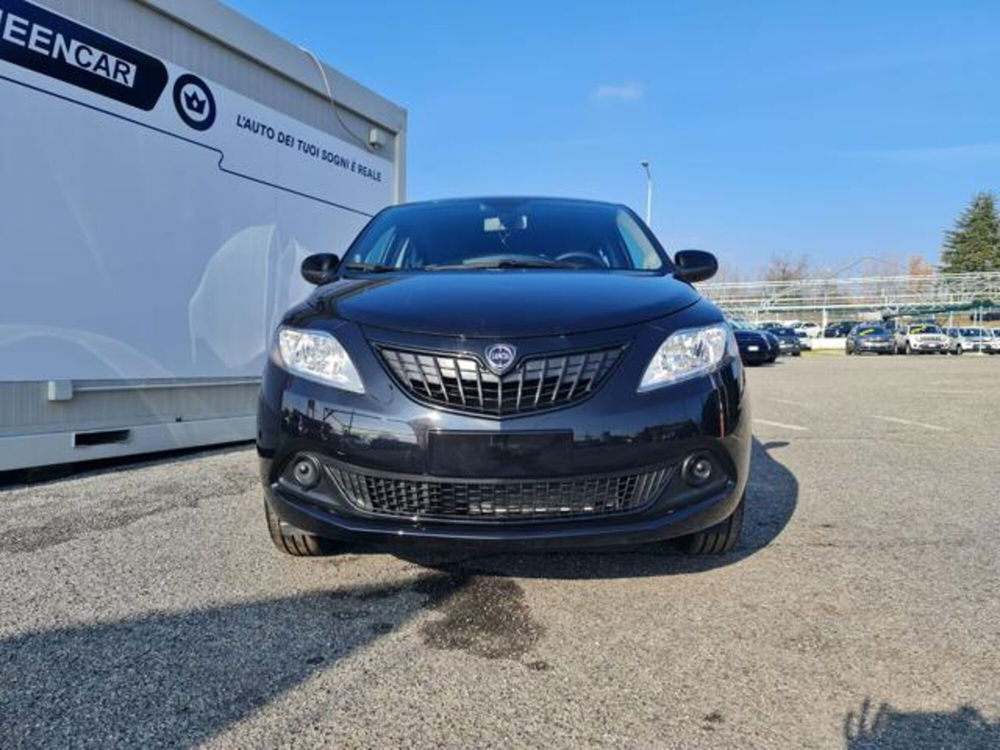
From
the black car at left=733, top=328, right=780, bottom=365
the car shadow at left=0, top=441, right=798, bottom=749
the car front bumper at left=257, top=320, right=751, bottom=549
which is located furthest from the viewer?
the black car at left=733, top=328, right=780, bottom=365

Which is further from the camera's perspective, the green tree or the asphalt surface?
the green tree

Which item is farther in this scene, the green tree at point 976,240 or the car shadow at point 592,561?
the green tree at point 976,240

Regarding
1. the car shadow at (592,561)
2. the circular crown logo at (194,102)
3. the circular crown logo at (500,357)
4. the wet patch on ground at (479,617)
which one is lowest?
the wet patch on ground at (479,617)

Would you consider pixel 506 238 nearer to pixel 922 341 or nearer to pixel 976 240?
pixel 922 341

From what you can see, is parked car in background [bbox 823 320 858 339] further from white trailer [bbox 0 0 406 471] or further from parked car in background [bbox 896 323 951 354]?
white trailer [bbox 0 0 406 471]

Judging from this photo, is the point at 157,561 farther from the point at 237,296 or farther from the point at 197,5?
the point at 197,5

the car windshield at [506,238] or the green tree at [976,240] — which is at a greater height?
the green tree at [976,240]

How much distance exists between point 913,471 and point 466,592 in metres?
3.78

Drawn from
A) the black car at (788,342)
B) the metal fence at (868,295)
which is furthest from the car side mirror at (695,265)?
the metal fence at (868,295)

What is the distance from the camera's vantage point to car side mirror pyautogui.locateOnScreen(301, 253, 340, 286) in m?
3.53

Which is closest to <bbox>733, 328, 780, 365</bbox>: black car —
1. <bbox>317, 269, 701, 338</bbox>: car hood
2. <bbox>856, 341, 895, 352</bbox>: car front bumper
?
<bbox>856, 341, 895, 352</bbox>: car front bumper

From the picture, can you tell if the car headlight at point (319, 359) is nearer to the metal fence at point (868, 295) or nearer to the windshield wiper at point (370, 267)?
the windshield wiper at point (370, 267)

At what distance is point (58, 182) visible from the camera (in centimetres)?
432

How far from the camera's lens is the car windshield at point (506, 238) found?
11.4 feet
